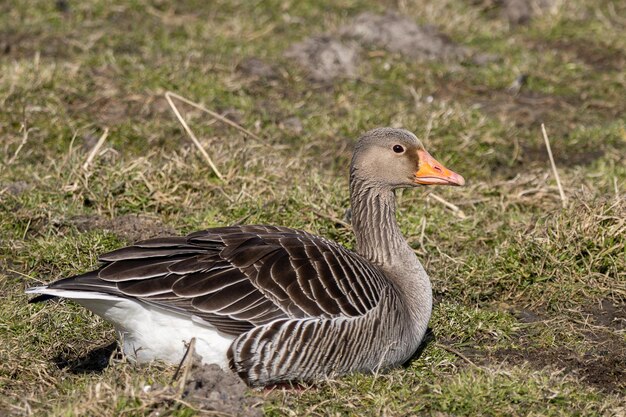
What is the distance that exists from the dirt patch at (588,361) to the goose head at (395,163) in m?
1.16

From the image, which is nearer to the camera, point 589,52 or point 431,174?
point 431,174

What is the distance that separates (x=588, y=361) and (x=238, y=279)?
7.43ft

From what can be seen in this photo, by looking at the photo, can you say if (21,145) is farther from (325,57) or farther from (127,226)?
(325,57)

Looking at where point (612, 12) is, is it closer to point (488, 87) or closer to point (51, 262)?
point (488, 87)

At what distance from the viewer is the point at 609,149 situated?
9.88 metres

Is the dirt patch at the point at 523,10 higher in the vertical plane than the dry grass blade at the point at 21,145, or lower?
lower

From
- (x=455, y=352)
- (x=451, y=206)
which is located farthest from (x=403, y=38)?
(x=455, y=352)

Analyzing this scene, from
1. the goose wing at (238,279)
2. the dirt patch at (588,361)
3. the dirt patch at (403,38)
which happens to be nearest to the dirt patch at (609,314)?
the dirt patch at (588,361)

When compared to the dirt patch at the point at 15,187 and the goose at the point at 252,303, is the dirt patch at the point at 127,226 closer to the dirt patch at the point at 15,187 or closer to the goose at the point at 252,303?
the dirt patch at the point at 15,187

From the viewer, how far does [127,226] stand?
762 centimetres

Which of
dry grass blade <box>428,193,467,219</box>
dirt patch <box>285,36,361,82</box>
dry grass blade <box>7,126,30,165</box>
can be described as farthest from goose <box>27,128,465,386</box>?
dirt patch <box>285,36,361,82</box>

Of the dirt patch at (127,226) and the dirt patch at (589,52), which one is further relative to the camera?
the dirt patch at (589,52)

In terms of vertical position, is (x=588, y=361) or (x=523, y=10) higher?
(x=588, y=361)

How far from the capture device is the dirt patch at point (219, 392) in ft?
16.5
